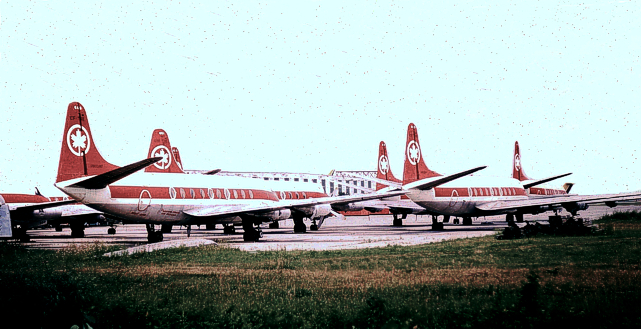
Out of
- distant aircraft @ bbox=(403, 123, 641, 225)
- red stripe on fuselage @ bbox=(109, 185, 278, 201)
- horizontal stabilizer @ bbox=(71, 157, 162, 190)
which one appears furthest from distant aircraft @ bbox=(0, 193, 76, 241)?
distant aircraft @ bbox=(403, 123, 641, 225)

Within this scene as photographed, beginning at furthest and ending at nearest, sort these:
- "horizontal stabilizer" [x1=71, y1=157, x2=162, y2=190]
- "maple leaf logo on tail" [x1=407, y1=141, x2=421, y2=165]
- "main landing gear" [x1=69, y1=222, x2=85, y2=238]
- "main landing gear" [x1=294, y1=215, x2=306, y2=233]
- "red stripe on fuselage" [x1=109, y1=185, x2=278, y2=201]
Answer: "main landing gear" [x1=294, y1=215, x2=306, y2=233], "main landing gear" [x1=69, y1=222, x2=85, y2=238], "maple leaf logo on tail" [x1=407, y1=141, x2=421, y2=165], "red stripe on fuselage" [x1=109, y1=185, x2=278, y2=201], "horizontal stabilizer" [x1=71, y1=157, x2=162, y2=190]

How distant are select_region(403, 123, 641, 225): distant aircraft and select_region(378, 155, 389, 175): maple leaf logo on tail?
13220mm

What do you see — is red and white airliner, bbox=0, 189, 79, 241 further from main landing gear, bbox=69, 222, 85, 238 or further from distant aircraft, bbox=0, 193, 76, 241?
main landing gear, bbox=69, 222, 85, 238

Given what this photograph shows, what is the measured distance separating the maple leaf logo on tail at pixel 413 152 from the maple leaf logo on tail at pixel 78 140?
21976 mm

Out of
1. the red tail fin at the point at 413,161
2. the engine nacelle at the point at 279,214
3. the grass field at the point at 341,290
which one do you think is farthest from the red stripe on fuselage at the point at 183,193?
the red tail fin at the point at 413,161

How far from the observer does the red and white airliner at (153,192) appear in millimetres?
28641

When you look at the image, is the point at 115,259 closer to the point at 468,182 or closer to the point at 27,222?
the point at 27,222

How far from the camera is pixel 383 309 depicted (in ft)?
31.2

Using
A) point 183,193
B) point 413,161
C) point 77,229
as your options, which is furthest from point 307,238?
point 77,229

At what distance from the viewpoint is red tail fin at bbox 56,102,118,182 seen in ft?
94.8

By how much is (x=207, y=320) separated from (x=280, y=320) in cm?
129

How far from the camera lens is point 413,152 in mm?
43000

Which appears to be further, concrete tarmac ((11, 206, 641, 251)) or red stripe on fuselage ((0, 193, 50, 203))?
red stripe on fuselage ((0, 193, 50, 203))

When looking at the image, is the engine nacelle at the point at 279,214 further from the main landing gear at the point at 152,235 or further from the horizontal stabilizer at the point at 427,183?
the horizontal stabilizer at the point at 427,183
